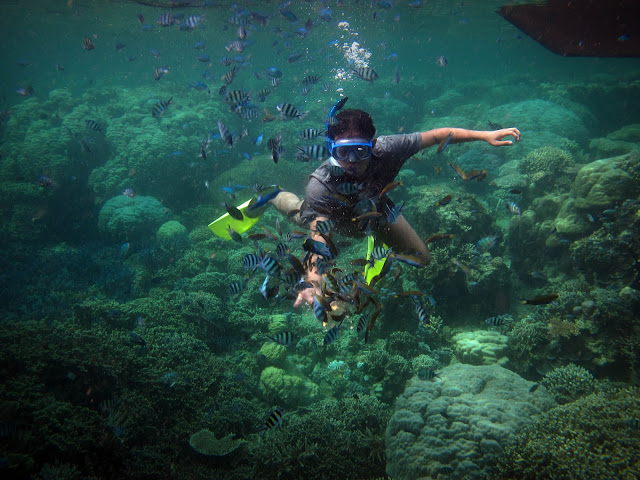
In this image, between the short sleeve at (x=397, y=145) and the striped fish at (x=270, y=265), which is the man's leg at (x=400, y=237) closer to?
the short sleeve at (x=397, y=145)

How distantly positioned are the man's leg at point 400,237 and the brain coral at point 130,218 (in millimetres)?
10203

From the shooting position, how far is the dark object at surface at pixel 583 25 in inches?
286

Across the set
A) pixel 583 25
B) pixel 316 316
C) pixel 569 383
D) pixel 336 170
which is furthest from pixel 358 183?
pixel 583 25

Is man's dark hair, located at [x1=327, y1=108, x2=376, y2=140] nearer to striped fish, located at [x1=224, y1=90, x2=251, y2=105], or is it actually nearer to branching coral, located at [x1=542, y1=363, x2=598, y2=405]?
striped fish, located at [x1=224, y1=90, x2=251, y2=105]

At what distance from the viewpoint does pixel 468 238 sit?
7879 millimetres

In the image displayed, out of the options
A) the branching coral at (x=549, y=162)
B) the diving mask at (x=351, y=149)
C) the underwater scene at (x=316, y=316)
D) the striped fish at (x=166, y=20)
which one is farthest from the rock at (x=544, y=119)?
the striped fish at (x=166, y=20)

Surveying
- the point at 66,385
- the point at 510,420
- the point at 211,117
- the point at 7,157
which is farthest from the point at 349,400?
the point at 7,157

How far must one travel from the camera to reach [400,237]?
16.1 feet

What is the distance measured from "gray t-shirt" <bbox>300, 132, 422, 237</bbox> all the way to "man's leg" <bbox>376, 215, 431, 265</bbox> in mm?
549

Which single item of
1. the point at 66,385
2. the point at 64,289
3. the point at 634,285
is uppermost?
the point at 634,285

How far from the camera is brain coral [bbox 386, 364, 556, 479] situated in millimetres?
3646

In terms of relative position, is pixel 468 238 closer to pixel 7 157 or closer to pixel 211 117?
pixel 211 117

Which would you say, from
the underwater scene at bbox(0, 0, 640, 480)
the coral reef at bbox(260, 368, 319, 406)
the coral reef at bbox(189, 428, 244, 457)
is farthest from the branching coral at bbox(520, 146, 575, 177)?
the coral reef at bbox(189, 428, 244, 457)

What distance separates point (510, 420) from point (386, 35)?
227ft
